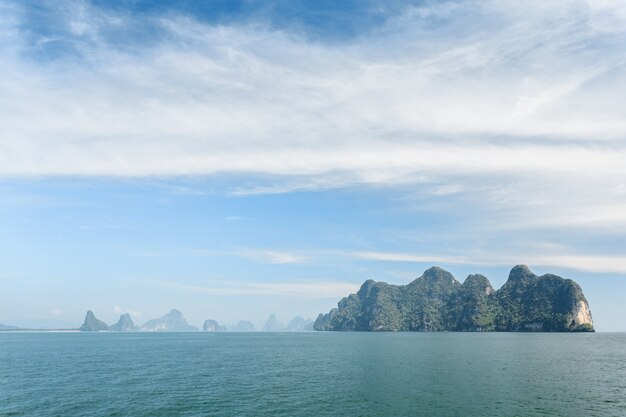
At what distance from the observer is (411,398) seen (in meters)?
73.8

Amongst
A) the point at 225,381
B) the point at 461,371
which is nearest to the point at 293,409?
the point at 225,381

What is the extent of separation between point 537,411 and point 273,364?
83444mm

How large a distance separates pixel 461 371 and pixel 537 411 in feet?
140

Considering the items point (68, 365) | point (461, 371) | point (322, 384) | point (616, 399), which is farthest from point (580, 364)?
point (68, 365)

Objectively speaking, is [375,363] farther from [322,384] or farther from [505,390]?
[505,390]

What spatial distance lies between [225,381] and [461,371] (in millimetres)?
59681

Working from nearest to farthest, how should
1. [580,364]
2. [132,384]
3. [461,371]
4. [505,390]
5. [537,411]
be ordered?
1. [537,411]
2. [505,390]
3. [132,384]
4. [461,371]
5. [580,364]

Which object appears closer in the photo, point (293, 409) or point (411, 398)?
point (293, 409)

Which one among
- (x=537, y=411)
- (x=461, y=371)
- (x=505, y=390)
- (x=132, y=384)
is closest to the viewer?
(x=537, y=411)

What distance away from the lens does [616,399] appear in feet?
245

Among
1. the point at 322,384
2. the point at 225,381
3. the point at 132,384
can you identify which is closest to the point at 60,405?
the point at 132,384

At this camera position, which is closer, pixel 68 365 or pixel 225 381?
pixel 225 381

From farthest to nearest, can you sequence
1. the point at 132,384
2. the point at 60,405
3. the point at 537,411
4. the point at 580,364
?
the point at 580,364, the point at 132,384, the point at 60,405, the point at 537,411

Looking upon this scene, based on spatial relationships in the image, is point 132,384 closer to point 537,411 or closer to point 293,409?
point 293,409
